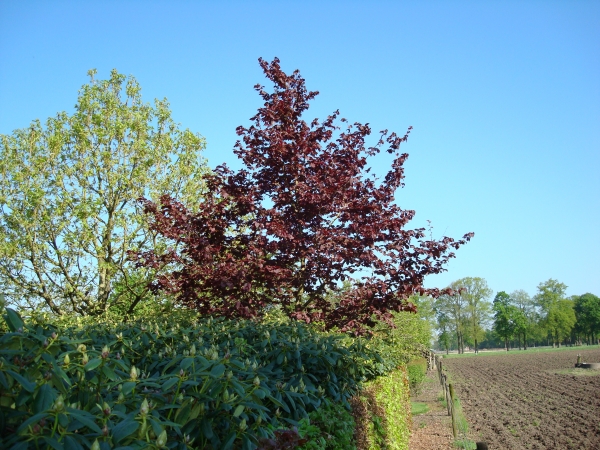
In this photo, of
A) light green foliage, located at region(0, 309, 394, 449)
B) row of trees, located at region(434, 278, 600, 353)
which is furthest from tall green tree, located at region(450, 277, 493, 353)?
light green foliage, located at region(0, 309, 394, 449)

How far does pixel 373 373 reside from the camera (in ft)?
20.1

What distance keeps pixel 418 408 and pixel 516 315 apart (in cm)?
8073

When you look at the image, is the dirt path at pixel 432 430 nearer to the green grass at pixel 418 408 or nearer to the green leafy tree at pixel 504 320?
the green grass at pixel 418 408

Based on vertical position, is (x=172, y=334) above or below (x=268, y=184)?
below

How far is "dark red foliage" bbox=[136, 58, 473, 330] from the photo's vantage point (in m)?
7.84

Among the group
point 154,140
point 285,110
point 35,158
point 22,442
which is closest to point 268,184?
point 285,110

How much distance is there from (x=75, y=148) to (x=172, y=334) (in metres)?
12.0

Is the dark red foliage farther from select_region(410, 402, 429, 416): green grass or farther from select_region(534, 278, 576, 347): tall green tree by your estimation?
select_region(534, 278, 576, 347): tall green tree

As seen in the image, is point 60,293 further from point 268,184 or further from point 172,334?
point 172,334

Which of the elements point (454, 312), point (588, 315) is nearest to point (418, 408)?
point (454, 312)

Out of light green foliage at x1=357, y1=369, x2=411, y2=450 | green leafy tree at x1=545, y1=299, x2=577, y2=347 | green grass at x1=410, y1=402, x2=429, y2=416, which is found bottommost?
green grass at x1=410, y1=402, x2=429, y2=416

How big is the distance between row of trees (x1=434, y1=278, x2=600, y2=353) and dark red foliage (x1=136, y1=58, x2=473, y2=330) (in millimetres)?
74421

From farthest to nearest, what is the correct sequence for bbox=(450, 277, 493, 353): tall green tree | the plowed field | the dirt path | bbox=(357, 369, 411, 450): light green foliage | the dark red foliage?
bbox=(450, 277, 493, 353): tall green tree, the plowed field, the dirt path, the dark red foliage, bbox=(357, 369, 411, 450): light green foliage

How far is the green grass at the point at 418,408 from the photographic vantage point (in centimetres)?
1583
